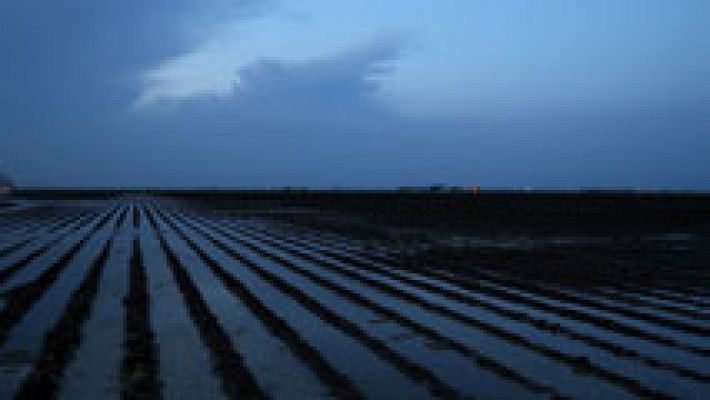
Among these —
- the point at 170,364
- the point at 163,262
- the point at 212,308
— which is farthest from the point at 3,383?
the point at 163,262

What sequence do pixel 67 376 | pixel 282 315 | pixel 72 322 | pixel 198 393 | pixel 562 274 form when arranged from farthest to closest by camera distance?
1. pixel 562 274
2. pixel 282 315
3. pixel 72 322
4. pixel 67 376
5. pixel 198 393

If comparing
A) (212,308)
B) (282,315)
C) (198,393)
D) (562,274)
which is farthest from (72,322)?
(562,274)

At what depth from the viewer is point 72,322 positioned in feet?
21.5

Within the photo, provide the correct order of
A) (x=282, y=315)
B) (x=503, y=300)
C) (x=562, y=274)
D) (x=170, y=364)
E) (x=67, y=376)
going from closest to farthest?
1. (x=67, y=376)
2. (x=170, y=364)
3. (x=282, y=315)
4. (x=503, y=300)
5. (x=562, y=274)

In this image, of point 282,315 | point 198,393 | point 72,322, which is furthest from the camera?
point 282,315

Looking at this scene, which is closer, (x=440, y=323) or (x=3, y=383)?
(x=3, y=383)

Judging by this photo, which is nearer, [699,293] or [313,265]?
[699,293]

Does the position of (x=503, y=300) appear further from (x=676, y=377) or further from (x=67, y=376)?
(x=67, y=376)

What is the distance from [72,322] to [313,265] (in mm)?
5335

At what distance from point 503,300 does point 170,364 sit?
4248mm

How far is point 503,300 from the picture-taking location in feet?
26.5

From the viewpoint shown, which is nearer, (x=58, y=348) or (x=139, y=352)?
(x=139, y=352)

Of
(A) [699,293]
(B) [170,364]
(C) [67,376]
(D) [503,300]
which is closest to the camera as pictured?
(C) [67,376]

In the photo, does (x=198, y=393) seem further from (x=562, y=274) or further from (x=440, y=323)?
(x=562, y=274)
